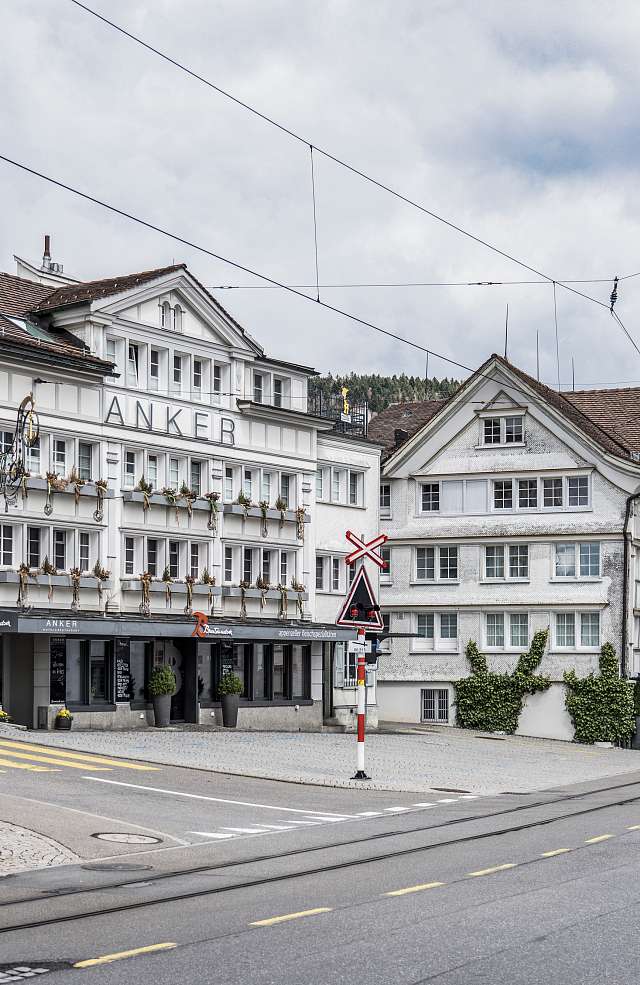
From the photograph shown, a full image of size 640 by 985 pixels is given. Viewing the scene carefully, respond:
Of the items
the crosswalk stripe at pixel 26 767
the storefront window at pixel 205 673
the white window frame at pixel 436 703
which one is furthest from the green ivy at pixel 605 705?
the crosswalk stripe at pixel 26 767

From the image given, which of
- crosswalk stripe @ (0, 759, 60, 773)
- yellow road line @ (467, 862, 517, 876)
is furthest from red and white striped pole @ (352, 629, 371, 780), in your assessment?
yellow road line @ (467, 862, 517, 876)

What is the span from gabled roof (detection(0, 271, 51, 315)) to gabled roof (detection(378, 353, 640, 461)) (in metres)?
16.4

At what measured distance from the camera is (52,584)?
35.8m

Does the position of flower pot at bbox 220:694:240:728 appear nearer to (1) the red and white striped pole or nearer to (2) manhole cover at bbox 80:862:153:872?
(1) the red and white striped pole

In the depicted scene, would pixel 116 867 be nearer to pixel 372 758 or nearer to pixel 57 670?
pixel 372 758

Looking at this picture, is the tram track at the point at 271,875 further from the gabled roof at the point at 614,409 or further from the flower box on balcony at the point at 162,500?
the gabled roof at the point at 614,409

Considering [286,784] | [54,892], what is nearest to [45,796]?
[286,784]

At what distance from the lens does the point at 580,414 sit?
54250 millimetres

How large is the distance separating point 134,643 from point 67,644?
8.55 ft

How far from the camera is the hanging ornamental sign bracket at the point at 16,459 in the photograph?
3378 cm

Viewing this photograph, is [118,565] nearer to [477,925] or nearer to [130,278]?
[130,278]

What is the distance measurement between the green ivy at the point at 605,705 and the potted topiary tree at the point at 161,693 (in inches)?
712

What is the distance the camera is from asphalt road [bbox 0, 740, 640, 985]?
897 centimetres

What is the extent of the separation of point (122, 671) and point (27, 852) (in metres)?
22.3
